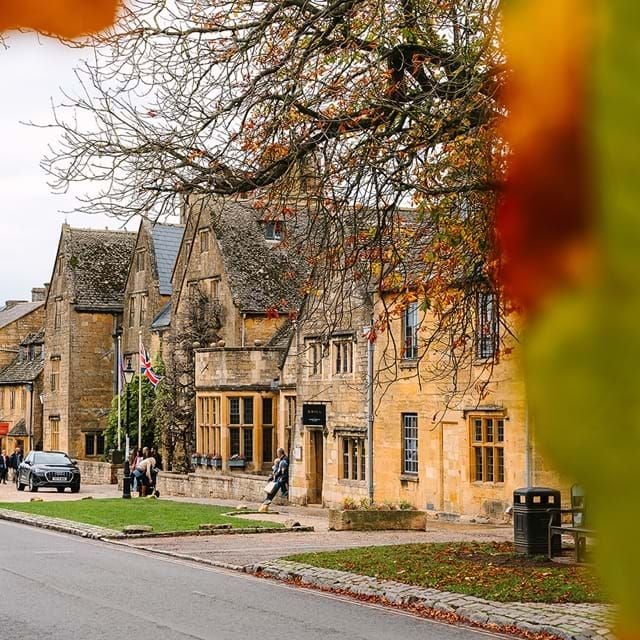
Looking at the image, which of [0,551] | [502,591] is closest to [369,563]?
[502,591]

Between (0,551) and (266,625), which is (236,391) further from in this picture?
(266,625)

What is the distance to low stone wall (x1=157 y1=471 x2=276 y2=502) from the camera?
127 feet

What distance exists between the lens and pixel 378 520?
26922 mm

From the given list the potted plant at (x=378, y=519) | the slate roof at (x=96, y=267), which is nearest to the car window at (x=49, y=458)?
the slate roof at (x=96, y=267)

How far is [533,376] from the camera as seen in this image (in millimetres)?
395

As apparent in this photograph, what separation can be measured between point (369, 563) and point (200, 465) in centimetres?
2789

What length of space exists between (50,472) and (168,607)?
3148 cm

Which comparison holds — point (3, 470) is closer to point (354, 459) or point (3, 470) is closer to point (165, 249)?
point (165, 249)

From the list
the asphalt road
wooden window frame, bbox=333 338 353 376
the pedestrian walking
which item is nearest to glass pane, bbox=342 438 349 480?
wooden window frame, bbox=333 338 353 376

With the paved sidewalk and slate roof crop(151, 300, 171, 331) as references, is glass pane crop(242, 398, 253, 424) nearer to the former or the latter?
the paved sidewalk

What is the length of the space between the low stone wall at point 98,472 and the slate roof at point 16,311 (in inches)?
940

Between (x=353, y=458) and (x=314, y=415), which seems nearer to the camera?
(x=353, y=458)

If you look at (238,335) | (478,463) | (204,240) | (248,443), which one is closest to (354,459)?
(478,463)

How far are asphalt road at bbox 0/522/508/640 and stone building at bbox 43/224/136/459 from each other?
1673 inches
